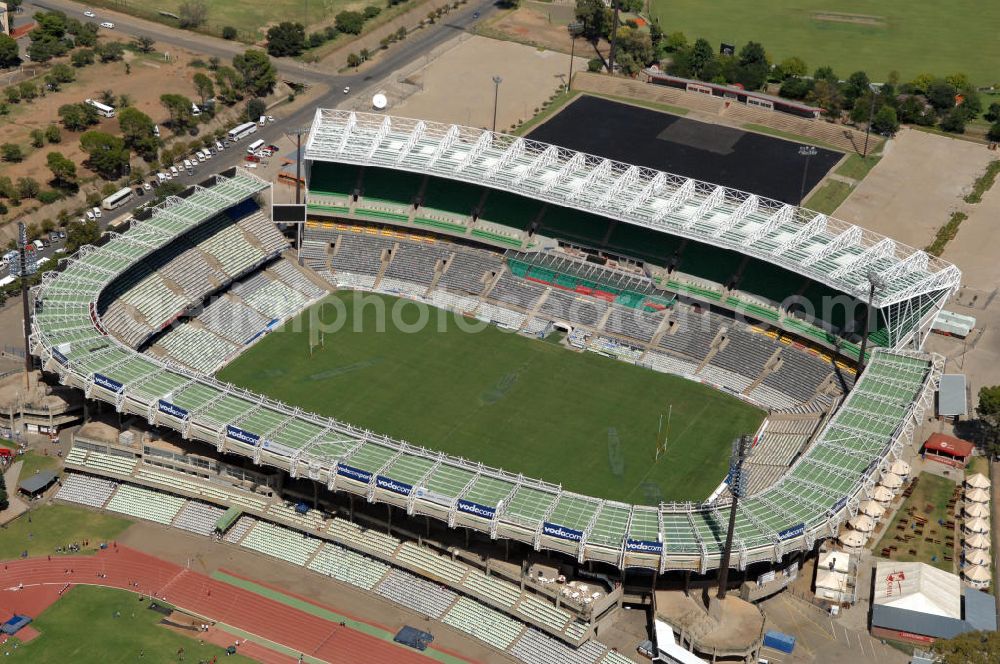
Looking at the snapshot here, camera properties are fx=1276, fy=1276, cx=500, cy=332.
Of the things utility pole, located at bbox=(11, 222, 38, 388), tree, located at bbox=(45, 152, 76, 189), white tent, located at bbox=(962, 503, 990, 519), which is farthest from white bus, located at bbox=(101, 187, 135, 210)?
white tent, located at bbox=(962, 503, 990, 519)

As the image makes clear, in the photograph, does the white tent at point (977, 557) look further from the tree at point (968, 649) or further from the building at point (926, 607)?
the tree at point (968, 649)

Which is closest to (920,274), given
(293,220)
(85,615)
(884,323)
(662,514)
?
(884,323)

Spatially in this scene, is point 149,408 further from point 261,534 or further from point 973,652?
point 973,652

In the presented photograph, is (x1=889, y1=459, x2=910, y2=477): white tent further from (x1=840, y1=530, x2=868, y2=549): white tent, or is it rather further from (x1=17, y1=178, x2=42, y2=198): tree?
(x1=17, y1=178, x2=42, y2=198): tree

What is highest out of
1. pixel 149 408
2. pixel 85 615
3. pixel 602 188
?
pixel 602 188

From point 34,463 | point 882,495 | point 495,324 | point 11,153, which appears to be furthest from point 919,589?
point 11,153
